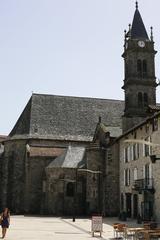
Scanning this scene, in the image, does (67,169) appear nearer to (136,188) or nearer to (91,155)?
(91,155)

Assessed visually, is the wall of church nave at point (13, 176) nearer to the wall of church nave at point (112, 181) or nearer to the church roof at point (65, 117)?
the church roof at point (65, 117)

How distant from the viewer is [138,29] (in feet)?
179

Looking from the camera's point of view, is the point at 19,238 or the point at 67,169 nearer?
the point at 19,238

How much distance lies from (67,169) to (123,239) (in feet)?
86.0

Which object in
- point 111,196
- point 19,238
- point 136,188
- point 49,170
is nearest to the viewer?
point 19,238

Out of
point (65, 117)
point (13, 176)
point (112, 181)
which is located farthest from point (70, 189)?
point (65, 117)

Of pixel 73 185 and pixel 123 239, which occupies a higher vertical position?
pixel 73 185

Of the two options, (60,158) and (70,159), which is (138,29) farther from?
(60,158)

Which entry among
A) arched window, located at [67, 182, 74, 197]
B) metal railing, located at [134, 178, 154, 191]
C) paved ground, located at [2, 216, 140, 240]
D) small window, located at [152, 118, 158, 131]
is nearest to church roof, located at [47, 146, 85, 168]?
arched window, located at [67, 182, 74, 197]

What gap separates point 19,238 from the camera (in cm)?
2067

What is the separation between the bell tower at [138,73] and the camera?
51.4m

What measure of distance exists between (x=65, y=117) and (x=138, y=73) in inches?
512

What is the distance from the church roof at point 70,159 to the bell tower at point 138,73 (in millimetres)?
7241

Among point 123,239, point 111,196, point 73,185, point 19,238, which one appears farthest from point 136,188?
point 19,238
